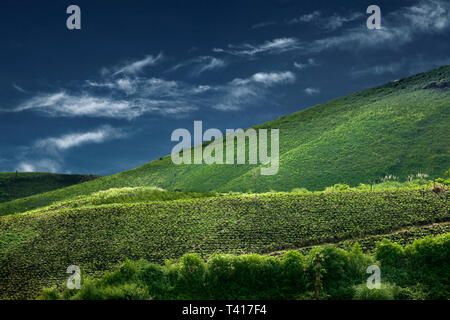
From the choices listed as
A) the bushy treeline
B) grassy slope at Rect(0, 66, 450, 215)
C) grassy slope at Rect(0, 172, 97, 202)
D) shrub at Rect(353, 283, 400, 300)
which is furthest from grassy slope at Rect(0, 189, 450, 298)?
grassy slope at Rect(0, 172, 97, 202)

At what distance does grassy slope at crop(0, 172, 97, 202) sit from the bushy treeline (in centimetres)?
9613

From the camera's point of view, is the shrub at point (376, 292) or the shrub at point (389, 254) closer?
the shrub at point (376, 292)

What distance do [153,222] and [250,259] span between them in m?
16.9

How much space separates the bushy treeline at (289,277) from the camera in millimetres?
28812

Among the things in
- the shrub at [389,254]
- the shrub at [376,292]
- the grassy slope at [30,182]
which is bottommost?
the shrub at [376,292]

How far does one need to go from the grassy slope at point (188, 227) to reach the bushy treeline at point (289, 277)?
5907 mm

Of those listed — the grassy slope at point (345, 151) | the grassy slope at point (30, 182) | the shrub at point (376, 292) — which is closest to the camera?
the shrub at point (376, 292)

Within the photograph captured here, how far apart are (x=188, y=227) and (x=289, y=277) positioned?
15814mm

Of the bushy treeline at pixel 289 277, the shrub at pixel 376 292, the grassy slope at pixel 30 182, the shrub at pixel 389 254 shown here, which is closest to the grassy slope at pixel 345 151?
the grassy slope at pixel 30 182

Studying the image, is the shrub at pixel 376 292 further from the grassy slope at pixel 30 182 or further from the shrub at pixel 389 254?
the grassy slope at pixel 30 182

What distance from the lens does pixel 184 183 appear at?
91875 millimetres

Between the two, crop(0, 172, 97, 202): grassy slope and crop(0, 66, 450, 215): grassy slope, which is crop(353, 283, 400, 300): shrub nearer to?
crop(0, 66, 450, 215): grassy slope

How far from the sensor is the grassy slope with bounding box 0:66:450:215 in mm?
77750
